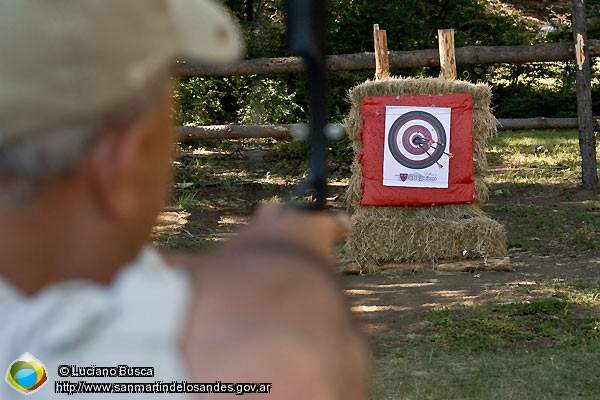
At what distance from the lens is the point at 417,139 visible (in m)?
6.01

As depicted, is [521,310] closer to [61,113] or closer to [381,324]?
[381,324]

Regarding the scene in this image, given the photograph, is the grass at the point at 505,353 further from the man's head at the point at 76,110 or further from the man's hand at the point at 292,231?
the man's head at the point at 76,110

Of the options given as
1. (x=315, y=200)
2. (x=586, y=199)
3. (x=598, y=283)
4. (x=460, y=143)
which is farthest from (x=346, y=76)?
(x=315, y=200)

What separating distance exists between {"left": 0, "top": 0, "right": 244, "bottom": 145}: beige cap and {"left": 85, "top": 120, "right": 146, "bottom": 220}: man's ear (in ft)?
0.06

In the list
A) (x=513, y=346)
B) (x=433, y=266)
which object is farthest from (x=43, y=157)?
(x=433, y=266)

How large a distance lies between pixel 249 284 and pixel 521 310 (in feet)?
13.2

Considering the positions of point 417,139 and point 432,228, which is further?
point 417,139

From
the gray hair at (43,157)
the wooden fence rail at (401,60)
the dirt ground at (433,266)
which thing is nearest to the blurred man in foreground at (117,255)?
the gray hair at (43,157)

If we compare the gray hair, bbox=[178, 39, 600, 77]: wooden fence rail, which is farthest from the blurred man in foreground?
bbox=[178, 39, 600, 77]: wooden fence rail

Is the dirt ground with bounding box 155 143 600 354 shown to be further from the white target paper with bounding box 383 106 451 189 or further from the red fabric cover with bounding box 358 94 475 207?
the white target paper with bounding box 383 106 451 189

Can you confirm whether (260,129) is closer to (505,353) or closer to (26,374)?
(505,353)

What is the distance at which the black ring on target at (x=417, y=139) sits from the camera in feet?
19.6

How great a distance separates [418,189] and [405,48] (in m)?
5.24

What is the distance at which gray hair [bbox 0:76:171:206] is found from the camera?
494 millimetres
